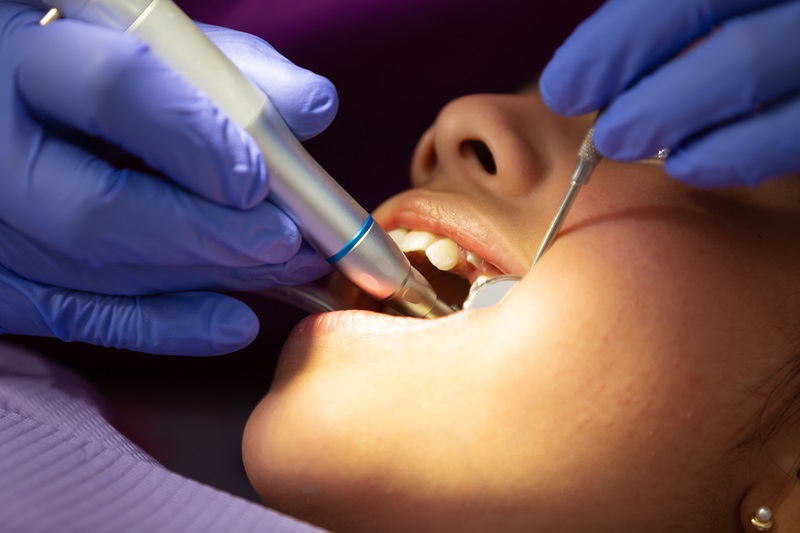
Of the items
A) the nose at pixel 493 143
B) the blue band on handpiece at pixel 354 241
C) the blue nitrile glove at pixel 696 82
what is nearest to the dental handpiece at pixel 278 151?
the blue band on handpiece at pixel 354 241

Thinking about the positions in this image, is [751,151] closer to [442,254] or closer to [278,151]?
[442,254]

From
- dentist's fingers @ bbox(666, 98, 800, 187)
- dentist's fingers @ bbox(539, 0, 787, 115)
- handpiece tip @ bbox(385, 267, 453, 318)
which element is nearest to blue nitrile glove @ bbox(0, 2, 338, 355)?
handpiece tip @ bbox(385, 267, 453, 318)

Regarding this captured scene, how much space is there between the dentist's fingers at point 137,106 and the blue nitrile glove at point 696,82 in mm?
406

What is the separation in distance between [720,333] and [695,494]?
21 centimetres

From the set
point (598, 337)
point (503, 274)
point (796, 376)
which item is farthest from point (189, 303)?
point (796, 376)

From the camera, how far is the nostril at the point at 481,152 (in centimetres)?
120

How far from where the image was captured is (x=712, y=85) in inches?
33.4

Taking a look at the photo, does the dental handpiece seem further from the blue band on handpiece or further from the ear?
the ear

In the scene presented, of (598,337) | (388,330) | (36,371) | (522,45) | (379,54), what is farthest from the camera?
(522,45)

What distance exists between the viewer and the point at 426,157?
→ 4.32ft

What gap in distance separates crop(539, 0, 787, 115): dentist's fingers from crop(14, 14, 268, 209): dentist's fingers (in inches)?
15.4


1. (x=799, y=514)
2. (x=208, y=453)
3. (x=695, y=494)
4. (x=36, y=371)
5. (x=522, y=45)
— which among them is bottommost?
(x=799, y=514)

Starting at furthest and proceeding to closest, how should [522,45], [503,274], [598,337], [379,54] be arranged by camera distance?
[522,45] → [379,54] → [503,274] → [598,337]

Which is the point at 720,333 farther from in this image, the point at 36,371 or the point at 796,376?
the point at 36,371
